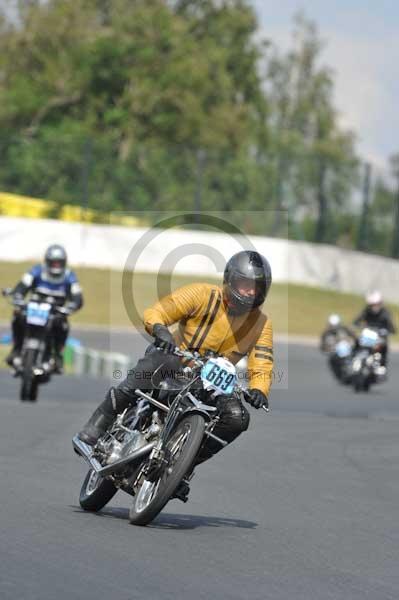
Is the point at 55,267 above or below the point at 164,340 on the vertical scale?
above

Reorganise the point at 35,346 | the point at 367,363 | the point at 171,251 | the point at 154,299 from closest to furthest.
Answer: the point at 35,346 → the point at 367,363 → the point at 154,299 → the point at 171,251

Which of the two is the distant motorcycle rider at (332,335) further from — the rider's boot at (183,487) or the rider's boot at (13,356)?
the rider's boot at (183,487)

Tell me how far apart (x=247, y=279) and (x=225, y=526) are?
146cm

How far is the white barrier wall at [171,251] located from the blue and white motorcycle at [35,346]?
23.1 meters

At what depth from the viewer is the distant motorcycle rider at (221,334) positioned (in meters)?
8.45

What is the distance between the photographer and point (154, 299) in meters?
39.1

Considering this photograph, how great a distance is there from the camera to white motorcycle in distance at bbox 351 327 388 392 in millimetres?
26484

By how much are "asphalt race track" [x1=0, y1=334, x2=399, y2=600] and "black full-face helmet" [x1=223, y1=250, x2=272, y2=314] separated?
134 centimetres

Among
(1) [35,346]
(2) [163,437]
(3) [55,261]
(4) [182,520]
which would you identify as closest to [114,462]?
(2) [163,437]

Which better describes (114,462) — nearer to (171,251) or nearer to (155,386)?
(155,386)

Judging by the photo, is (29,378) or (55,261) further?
(55,261)

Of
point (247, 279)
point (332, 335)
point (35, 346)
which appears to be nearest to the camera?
point (247, 279)

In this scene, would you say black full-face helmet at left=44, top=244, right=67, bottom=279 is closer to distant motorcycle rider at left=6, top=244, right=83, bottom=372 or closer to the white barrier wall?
distant motorcycle rider at left=6, top=244, right=83, bottom=372

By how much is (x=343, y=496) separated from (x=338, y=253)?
36.5m
